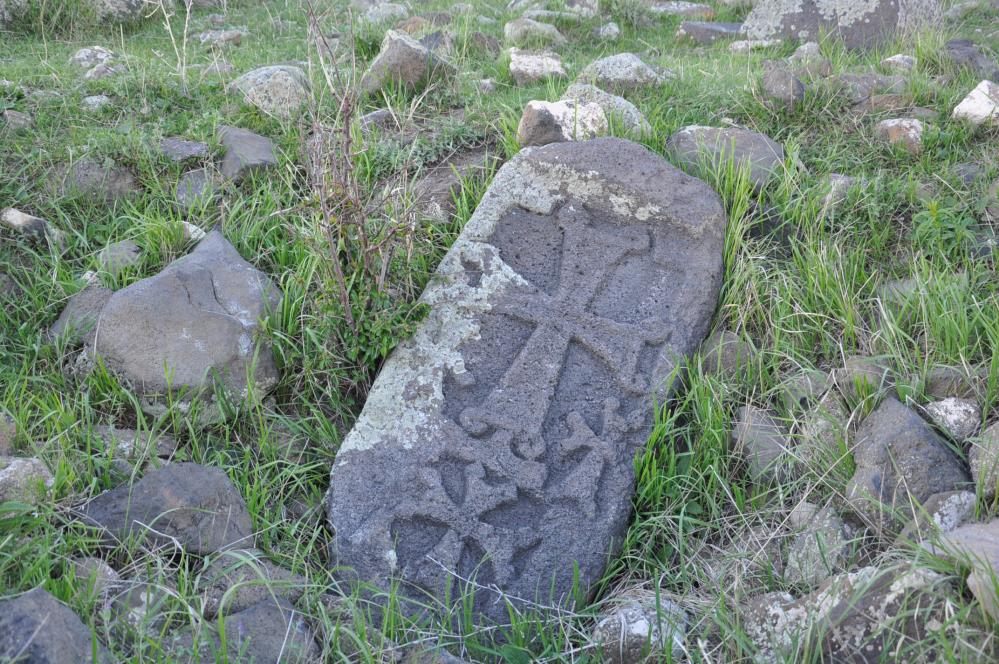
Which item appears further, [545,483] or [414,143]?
[414,143]

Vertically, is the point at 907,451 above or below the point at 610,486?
above

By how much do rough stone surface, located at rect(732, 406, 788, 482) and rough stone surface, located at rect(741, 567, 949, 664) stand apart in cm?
57

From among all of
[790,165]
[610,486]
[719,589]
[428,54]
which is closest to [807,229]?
[790,165]

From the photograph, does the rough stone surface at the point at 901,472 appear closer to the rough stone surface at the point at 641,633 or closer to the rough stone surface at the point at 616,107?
the rough stone surface at the point at 641,633

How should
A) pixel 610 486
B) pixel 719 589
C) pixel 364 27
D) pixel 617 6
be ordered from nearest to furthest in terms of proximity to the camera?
pixel 719 589
pixel 610 486
pixel 364 27
pixel 617 6

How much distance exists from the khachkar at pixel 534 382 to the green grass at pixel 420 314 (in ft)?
0.33

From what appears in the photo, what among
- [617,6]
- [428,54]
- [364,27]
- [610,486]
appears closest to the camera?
[610,486]

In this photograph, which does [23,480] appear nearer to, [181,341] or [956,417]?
[181,341]

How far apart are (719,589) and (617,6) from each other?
478 cm

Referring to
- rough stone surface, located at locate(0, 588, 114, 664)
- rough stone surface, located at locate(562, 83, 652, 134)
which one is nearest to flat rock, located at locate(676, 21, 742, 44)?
rough stone surface, located at locate(562, 83, 652, 134)

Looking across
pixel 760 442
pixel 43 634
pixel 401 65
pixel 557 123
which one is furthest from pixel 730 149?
pixel 43 634

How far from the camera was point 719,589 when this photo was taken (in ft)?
7.54

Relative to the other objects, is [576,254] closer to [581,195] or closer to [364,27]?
[581,195]

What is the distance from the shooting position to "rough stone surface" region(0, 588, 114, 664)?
1807mm
